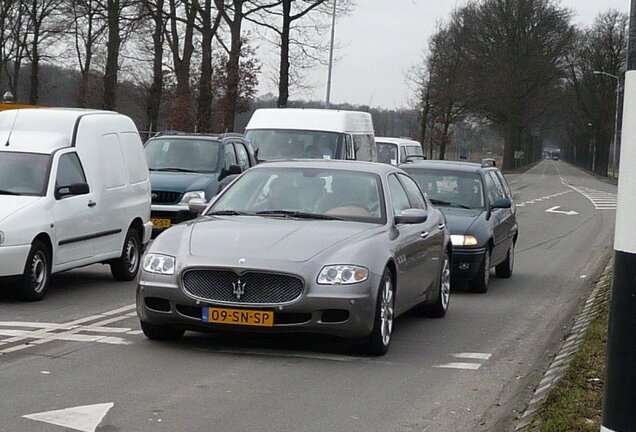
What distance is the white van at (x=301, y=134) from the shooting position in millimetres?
24391

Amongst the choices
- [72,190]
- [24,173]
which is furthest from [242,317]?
[24,173]

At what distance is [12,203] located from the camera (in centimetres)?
1212

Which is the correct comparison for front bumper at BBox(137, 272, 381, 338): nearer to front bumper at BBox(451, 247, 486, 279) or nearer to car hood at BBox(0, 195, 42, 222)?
car hood at BBox(0, 195, 42, 222)

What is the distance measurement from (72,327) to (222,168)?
10.9m

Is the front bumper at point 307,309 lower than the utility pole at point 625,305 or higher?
lower

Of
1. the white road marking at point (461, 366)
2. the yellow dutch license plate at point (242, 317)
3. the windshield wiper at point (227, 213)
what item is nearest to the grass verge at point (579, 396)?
the white road marking at point (461, 366)

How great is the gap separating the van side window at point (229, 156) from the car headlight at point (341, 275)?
492 inches

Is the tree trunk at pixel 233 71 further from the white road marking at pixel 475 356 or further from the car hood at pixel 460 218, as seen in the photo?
the white road marking at pixel 475 356

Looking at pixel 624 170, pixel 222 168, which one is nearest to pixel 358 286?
pixel 624 170

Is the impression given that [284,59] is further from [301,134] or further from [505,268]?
[505,268]

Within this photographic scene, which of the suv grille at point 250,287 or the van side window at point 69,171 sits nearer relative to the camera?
the suv grille at point 250,287

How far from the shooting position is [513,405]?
25.2 ft

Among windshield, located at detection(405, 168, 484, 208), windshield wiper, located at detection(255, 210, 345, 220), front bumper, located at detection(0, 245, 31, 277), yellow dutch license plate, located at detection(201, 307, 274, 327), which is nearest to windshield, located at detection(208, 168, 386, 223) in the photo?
windshield wiper, located at detection(255, 210, 345, 220)

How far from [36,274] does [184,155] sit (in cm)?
955
